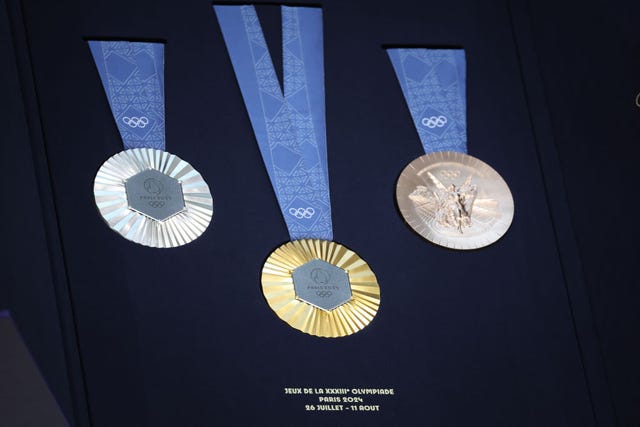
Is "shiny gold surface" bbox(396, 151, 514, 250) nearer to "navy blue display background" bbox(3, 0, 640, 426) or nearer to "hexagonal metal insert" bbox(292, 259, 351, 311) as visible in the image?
"navy blue display background" bbox(3, 0, 640, 426)

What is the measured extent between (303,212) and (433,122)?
711 mm

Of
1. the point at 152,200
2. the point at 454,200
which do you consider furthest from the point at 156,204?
the point at 454,200

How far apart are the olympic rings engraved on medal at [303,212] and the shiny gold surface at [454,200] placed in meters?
0.34

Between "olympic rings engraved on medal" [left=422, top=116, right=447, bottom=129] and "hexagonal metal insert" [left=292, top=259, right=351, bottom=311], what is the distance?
0.81 meters

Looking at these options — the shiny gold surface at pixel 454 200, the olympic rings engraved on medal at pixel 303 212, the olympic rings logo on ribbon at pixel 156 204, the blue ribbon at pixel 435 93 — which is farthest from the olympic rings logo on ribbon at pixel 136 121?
the blue ribbon at pixel 435 93

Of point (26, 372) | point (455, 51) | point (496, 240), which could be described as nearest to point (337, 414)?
point (496, 240)

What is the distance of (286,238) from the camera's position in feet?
12.6

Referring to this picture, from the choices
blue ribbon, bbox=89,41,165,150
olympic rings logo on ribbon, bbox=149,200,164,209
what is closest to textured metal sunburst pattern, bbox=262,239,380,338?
olympic rings logo on ribbon, bbox=149,200,164,209

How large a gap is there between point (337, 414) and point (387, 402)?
0.19m

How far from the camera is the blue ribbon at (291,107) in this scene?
3932 mm

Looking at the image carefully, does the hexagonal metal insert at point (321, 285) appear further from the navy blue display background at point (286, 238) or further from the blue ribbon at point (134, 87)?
the blue ribbon at point (134, 87)

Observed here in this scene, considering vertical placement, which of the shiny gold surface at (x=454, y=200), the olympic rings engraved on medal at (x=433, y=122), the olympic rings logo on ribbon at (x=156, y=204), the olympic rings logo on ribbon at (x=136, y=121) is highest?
the olympic rings logo on ribbon at (x=136, y=121)

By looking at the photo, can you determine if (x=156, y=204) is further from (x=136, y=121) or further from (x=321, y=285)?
(x=321, y=285)

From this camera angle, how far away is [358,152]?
162 inches
